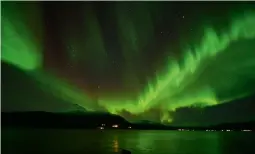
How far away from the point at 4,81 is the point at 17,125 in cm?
66

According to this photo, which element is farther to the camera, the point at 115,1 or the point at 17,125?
the point at 17,125

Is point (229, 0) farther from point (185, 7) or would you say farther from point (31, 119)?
point (31, 119)

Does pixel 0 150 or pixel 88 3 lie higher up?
pixel 88 3

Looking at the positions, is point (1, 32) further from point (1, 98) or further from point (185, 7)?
point (185, 7)

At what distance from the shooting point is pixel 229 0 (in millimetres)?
3178

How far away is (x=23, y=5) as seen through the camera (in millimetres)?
3312

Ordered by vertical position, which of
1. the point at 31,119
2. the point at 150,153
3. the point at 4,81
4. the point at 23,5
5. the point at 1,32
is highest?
the point at 23,5

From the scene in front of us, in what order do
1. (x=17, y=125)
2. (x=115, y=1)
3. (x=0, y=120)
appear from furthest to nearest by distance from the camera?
1. (x=17, y=125)
2. (x=115, y=1)
3. (x=0, y=120)

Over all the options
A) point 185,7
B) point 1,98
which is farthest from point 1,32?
point 185,7

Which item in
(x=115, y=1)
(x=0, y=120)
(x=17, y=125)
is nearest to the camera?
(x=0, y=120)

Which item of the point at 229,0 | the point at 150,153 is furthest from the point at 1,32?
the point at 150,153

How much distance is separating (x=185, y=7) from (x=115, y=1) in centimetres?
84

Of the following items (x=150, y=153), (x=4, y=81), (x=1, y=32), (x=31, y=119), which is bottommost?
(x=150, y=153)

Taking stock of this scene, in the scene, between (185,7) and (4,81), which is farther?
(185,7)
